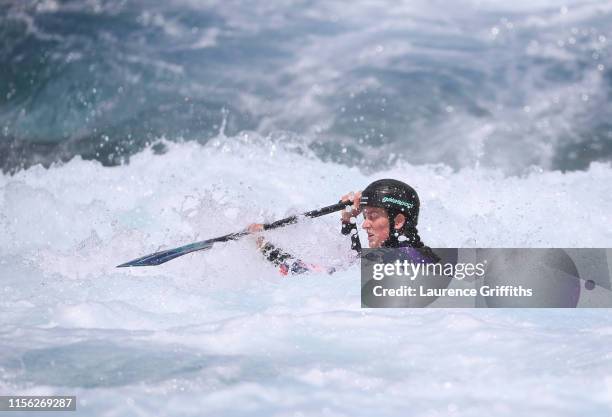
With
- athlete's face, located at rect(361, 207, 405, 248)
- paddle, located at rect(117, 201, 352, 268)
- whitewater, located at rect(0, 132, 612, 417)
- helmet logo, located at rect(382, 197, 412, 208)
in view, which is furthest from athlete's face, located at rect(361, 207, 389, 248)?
whitewater, located at rect(0, 132, 612, 417)

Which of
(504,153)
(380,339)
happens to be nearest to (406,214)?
(380,339)

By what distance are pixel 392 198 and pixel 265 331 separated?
1.43 metres

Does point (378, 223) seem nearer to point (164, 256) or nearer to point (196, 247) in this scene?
point (196, 247)

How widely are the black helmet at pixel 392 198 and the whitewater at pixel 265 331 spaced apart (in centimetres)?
75

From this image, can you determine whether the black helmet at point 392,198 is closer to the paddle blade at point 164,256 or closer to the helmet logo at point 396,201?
the helmet logo at point 396,201

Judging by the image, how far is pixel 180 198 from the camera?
28.9ft

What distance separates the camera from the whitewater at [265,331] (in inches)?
134

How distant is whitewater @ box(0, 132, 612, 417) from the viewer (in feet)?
11.2

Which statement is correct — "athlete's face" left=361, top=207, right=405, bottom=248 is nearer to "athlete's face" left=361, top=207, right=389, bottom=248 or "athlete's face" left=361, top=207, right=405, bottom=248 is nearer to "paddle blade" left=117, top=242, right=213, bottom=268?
"athlete's face" left=361, top=207, right=389, bottom=248

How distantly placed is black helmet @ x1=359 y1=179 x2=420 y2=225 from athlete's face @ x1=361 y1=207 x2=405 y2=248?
0.14ft

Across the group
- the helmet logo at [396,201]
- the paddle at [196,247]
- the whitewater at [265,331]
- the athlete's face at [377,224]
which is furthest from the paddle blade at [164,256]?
the helmet logo at [396,201]

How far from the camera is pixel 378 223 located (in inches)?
199

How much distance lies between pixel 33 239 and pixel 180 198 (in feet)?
6.35

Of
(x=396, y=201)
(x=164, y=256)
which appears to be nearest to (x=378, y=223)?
(x=396, y=201)
